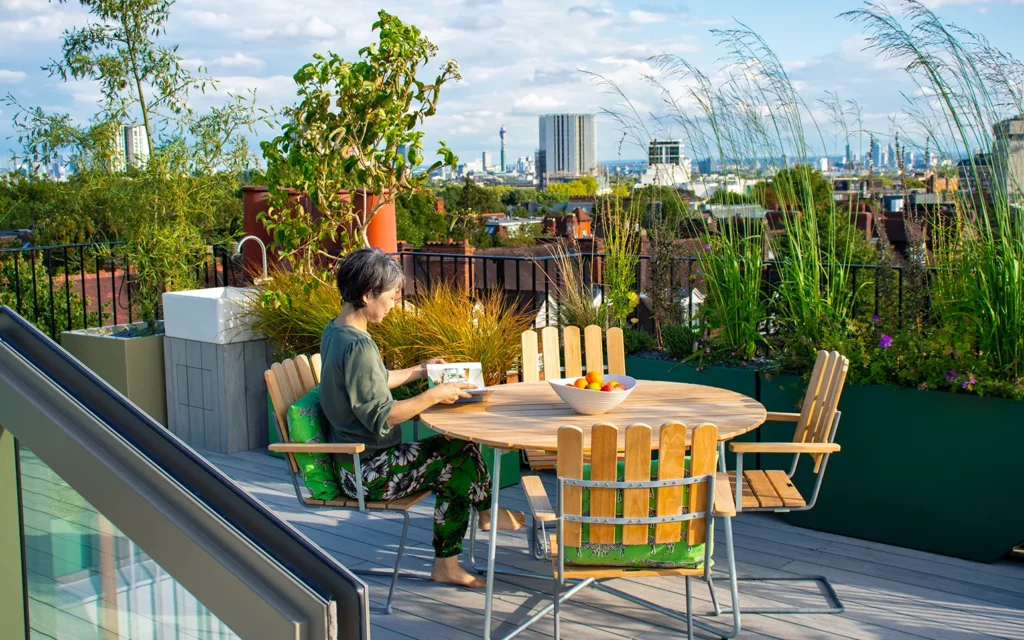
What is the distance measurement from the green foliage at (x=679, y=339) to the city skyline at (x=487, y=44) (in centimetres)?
103

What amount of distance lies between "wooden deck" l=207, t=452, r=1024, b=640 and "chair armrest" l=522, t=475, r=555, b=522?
0.54 m

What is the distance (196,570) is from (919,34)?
4.21 metres

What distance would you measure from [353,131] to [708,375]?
2.57 metres

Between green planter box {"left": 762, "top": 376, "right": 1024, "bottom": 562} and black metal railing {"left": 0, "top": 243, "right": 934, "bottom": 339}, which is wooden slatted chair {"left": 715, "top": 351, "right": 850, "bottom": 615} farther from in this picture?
black metal railing {"left": 0, "top": 243, "right": 934, "bottom": 339}

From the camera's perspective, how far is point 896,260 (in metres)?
5.08

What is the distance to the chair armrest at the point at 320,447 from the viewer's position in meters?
3.29

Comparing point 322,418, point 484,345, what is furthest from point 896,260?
point 322,418

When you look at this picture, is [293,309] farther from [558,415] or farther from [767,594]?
[767,594]

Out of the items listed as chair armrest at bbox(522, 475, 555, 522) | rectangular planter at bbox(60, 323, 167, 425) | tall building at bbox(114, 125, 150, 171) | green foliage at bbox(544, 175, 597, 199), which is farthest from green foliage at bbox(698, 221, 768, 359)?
green foliage at bbox(544, 175, 597, 199)

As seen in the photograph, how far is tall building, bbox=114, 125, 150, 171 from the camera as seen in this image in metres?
7.33

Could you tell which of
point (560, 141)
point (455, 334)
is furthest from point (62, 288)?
point (560, 141)

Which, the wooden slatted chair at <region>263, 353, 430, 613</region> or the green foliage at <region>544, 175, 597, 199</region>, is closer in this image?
the wooden slatted chair at <region>263, 353, 430, 613</region>

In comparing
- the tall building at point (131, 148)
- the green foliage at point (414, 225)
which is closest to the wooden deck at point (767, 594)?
the tall building at point (131, 148)

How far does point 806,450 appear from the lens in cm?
328
